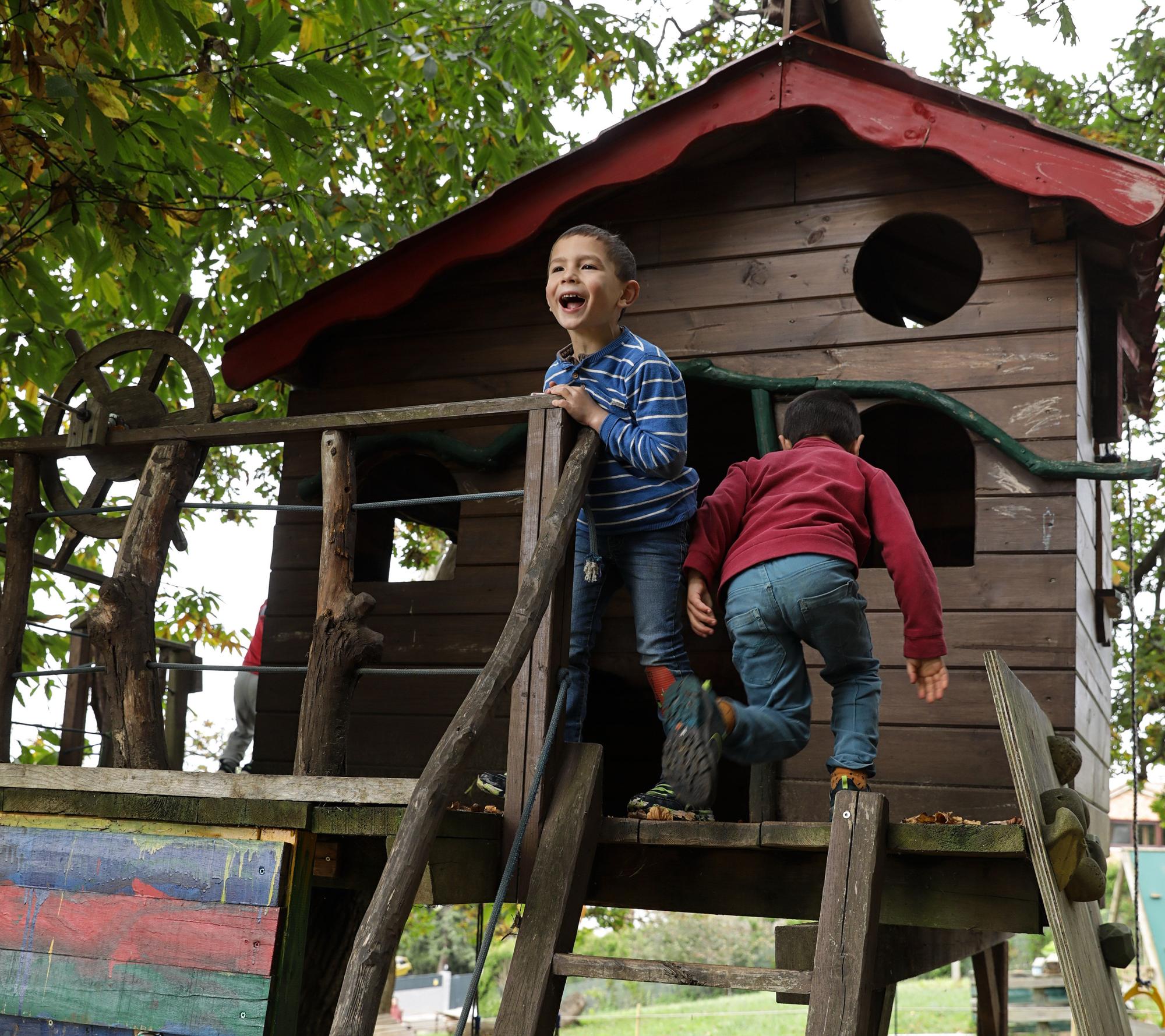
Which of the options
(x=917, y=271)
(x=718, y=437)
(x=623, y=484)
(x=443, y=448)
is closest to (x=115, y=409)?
(x=443, y=448)

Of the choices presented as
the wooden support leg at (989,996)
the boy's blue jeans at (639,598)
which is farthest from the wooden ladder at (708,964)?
the wooden support leg at (989,996)

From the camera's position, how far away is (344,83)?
4359mm

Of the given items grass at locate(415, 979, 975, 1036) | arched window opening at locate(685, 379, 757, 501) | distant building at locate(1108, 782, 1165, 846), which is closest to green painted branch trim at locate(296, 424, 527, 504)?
arched window opening at locate(685, 379, 757, 501)

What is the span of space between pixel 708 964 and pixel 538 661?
943 millimetres

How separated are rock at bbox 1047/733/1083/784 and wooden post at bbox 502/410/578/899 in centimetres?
182

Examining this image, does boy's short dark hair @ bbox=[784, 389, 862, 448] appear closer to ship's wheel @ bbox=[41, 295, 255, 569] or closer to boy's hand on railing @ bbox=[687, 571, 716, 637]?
boy's hand on railing @ bbox=[687, 571, 716, 637]

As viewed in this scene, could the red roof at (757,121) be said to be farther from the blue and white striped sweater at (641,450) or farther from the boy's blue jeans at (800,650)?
the boy's blue jeans at (800,650)

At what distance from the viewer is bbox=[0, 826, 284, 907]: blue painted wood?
3.11 m

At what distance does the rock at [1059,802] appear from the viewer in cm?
Answer: 336

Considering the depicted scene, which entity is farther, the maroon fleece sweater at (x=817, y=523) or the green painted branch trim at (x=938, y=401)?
the green painted branch trim at (x=938, y=401)

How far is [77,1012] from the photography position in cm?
316

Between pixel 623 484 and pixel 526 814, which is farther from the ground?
pixel 623 484

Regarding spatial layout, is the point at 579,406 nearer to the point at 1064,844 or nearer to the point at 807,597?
the point at 807,597

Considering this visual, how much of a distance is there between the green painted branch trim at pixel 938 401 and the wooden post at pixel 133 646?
99.0 inches
